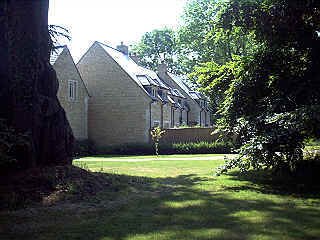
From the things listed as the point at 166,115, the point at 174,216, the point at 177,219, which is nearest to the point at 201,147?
the point at 166,115

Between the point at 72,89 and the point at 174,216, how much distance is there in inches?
1064

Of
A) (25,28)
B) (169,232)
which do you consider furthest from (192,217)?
(25,28)

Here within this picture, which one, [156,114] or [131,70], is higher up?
[131,70]

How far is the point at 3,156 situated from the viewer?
7109 millimetres

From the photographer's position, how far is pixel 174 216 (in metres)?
6.72

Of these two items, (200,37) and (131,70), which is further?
(200,37)

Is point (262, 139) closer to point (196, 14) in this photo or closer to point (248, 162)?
point (248, 162)

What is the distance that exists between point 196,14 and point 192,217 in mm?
41652

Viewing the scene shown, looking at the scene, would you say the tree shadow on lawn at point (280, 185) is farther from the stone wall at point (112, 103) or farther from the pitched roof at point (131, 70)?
the pitched roof at point (131, 70)

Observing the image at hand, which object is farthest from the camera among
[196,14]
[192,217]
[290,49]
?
[196,14]

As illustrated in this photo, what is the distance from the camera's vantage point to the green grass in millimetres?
5570

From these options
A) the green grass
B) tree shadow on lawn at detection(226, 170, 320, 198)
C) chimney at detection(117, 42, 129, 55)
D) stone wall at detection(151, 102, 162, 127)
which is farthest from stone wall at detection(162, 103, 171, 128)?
the green grass

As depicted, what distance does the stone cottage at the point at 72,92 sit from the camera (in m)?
30.3

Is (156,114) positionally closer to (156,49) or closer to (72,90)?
(72,90)
